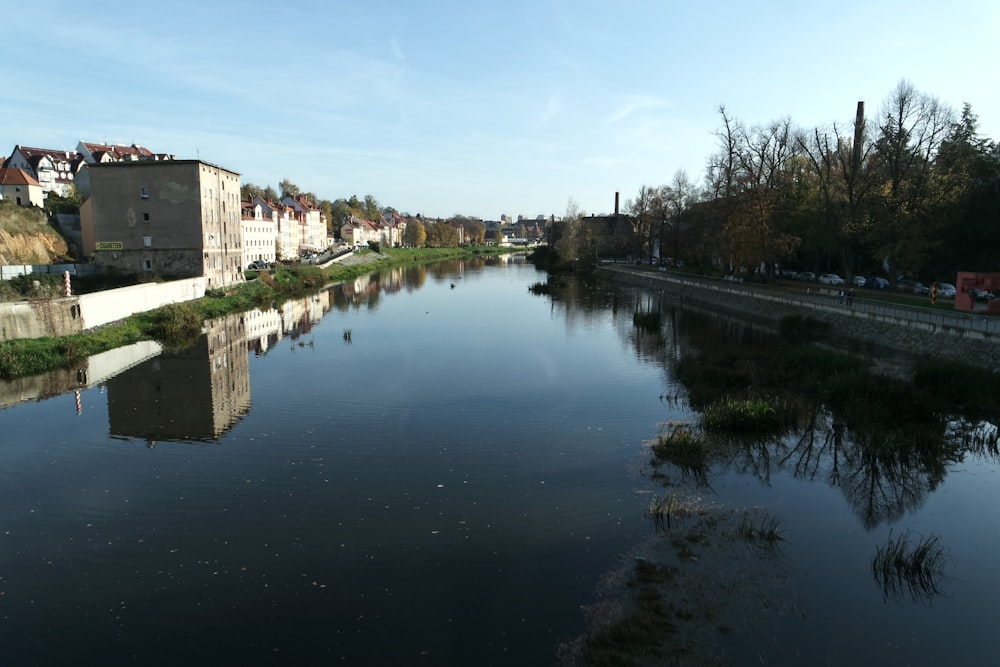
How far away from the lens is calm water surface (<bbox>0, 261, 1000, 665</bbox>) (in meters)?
7.77

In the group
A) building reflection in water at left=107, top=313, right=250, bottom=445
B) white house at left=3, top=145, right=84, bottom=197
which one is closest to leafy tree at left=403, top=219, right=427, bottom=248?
white house at left=3, top=145, right=84, bottom=197

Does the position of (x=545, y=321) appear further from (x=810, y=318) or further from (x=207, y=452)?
(x=207, y=452)

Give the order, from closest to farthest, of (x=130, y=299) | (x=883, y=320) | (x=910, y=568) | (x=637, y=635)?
(x=637, y=635), (x=910, y=568), (x=883, y=320), (x=130, y=299)

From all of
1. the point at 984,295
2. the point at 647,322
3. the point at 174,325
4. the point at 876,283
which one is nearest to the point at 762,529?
the point at 647,322

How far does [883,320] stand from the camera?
90.0 ft

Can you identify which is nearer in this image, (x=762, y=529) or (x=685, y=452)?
(x=762, y=529)

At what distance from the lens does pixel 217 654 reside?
739 cm

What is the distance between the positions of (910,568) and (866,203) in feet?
107

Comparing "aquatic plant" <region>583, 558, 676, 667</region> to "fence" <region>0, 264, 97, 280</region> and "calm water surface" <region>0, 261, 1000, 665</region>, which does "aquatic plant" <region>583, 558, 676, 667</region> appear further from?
"fence" <region>0, 264, 97, 280</region>

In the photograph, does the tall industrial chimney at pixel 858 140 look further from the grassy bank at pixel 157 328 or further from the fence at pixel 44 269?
the fence at pixel 44 269

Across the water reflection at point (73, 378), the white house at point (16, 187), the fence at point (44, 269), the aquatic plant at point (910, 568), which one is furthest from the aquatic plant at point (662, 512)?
the white house at point (16, 187)

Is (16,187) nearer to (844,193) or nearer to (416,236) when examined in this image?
(844,193)

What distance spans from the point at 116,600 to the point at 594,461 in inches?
364

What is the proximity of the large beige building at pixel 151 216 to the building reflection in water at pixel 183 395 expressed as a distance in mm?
17883
